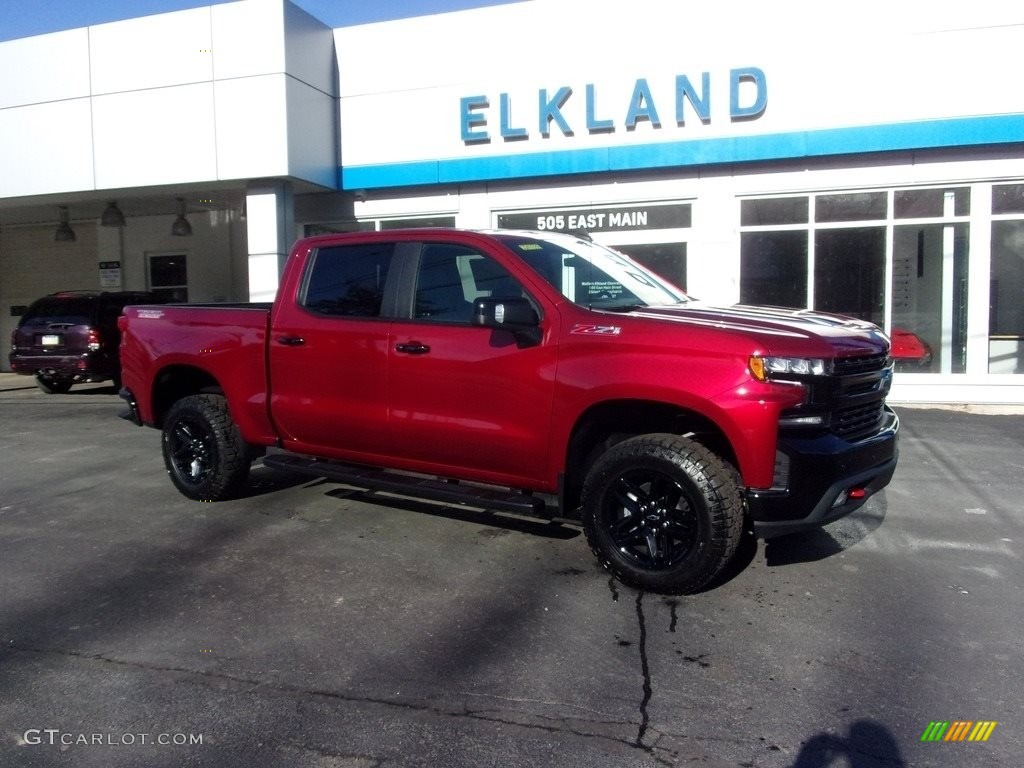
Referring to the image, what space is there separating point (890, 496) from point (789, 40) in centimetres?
713

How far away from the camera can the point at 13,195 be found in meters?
14.1

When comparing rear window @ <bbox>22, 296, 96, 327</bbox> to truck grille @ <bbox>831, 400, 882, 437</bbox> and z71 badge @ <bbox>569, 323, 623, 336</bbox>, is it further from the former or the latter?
truck grille @ <bbox>831, 400, 882, 437</bbox>

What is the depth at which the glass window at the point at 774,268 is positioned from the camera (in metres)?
12.0

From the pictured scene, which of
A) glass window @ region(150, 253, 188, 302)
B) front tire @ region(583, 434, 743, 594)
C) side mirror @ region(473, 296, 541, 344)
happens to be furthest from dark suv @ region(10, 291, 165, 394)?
front tire @ region(583, 434, 743, 594)

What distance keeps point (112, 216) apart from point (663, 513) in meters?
14.2

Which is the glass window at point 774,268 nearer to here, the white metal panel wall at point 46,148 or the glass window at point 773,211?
the glass window at point 773,211

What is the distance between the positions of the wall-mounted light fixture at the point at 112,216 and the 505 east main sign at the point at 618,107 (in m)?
6.78

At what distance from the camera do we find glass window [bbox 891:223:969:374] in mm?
11555

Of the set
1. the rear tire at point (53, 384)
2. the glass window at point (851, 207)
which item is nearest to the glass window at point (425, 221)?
the glass window at point (851, 207)

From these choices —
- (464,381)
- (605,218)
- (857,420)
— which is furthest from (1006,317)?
(464,381)

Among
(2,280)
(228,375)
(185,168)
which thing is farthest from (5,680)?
(2,280)

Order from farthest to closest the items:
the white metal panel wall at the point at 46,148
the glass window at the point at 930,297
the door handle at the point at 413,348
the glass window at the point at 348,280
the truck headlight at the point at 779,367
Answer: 1. the white metal panel wall at the point at 46,148
2. the glass window at the point at 930,297
3. the glass window at the point at 348,280
4. the door handle at the point at 413,348
5. the truck headlight at the point at 779,367

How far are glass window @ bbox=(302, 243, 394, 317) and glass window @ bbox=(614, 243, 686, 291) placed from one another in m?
7.28

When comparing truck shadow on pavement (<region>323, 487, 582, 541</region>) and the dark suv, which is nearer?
truck shadow on pavement (<region>323, 487, 582, 541</region>)
